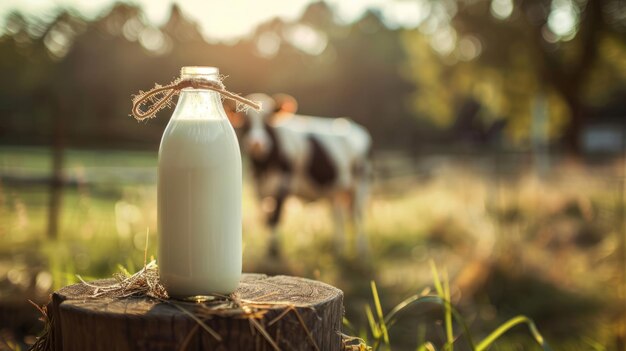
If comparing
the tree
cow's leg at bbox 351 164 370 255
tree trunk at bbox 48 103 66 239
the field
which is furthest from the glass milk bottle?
the tree

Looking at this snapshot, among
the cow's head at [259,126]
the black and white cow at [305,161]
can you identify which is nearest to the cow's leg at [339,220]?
the black and white cow at [305,161]

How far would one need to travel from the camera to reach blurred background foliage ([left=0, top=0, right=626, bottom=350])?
5.19 meters

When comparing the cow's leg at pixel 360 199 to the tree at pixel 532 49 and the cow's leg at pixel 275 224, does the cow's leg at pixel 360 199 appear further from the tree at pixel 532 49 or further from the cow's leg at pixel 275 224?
the tree at pixel 532 49

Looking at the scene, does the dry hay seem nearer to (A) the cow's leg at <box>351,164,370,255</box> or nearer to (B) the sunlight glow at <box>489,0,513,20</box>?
(A) the cow's leg at <box>351,164,370,255</box>

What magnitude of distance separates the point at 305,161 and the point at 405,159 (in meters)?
14.0

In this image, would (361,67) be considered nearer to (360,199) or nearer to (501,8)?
(501,8)

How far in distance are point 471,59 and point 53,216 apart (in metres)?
12.3

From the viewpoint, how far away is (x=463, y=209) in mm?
8477

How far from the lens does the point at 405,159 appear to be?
21219 mm

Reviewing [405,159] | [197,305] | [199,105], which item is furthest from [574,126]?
[197,305]

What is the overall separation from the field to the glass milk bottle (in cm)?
113

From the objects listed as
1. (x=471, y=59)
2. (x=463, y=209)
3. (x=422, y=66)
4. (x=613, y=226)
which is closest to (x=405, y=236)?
(x=463, y=209)

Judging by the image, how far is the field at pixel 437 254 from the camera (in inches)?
172

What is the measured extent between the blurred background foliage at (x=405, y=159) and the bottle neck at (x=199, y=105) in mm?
358
